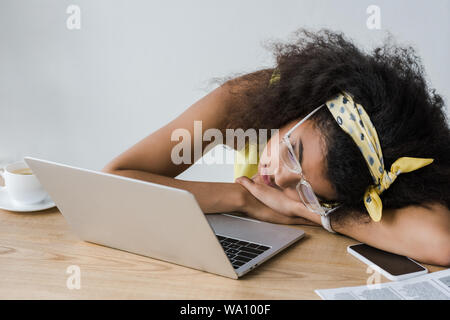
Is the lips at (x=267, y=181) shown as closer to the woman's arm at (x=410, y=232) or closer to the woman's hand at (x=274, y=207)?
the woman's hand at (x=274, y=207)

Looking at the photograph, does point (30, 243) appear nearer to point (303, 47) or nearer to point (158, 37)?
point (303, 47)

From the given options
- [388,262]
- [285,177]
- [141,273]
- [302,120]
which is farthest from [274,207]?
[141,273]

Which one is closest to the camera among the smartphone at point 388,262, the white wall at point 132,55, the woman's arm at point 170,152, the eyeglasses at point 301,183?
the smartphone at point 388,262

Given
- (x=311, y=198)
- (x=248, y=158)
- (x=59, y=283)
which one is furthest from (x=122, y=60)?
(x=59, y=283)

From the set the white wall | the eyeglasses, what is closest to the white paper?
the eyeglasses

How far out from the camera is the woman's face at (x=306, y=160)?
1.16m

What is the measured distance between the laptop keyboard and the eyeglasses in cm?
22

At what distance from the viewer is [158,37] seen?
3064mm

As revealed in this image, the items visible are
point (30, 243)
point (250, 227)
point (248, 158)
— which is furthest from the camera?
point (248, 158)

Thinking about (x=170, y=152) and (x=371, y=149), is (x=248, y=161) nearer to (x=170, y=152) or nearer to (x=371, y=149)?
(x=170, y=152)

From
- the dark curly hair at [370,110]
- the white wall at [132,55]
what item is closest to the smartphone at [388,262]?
the dark curly hair at [370,110]

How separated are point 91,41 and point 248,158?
6.07 ft

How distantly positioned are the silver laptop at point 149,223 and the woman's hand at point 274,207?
0.12 m
